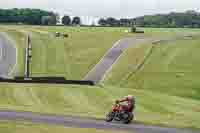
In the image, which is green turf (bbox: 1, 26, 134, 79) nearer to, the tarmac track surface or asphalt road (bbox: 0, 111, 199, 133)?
the tarmac track surface

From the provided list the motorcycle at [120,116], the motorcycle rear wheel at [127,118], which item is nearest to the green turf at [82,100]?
the motorcycle at [120,116]

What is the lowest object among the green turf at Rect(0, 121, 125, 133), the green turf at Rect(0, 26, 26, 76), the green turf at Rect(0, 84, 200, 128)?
the green turf at Rect(0, 84, 200, 128)

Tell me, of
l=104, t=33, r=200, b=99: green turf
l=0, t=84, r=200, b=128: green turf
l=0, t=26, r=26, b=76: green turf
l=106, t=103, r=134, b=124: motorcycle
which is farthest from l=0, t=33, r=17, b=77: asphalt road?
l=106, t=103, r=134, b=124: motorcycle

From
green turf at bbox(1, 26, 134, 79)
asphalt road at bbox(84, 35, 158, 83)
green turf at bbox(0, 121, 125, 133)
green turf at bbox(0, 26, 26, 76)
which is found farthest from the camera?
green turf at bbox(0, 26, 26, 76)

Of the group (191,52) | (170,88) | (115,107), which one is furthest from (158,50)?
(115,107)

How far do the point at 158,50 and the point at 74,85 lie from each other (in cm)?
3130

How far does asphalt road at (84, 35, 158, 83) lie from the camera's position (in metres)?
68.6

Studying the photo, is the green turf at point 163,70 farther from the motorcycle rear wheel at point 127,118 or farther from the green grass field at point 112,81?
the motorcycle rear wheel at point 127,118

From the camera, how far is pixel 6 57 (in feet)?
278

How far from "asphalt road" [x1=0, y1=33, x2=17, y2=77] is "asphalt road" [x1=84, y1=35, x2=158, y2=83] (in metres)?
10.5

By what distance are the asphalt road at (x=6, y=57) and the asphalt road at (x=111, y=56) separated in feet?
34.4

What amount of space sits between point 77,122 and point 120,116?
2491mm

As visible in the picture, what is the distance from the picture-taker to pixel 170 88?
62656 millimetres

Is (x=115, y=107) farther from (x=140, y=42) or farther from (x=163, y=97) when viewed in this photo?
(x=140, y=42)
